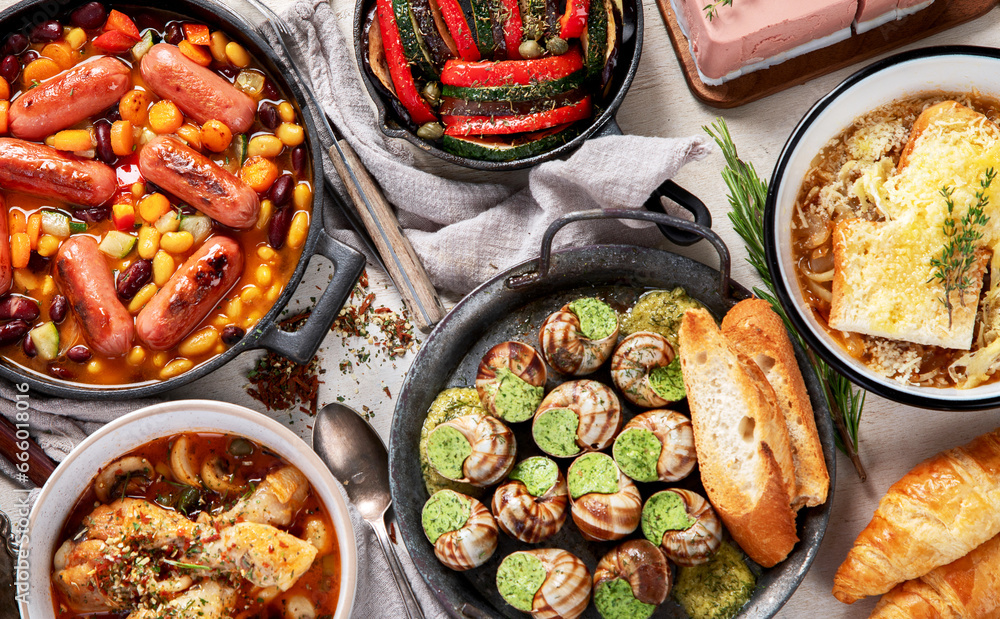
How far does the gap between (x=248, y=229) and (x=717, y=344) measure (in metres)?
1.64

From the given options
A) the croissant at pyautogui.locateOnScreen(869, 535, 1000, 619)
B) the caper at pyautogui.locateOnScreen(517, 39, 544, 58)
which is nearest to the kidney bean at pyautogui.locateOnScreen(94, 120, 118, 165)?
the caper at pyautogui.locateOnScreen(517, 39, 544, 58)

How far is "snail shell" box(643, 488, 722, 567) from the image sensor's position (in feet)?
7.64

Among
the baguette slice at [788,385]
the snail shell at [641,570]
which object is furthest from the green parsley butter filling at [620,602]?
the baguette slice at [788,385]

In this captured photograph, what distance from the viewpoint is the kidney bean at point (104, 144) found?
8.48 feet

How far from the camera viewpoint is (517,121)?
2521mm

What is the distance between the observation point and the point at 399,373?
9.18 feet

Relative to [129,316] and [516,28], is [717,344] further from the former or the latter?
[129,316]

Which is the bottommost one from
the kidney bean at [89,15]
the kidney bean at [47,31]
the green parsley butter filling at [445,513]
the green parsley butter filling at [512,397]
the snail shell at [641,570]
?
the snail shell at [641,570]

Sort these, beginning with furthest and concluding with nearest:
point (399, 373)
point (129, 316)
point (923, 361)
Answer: point (399, 373) → point (129, 316) → point (923, 361)

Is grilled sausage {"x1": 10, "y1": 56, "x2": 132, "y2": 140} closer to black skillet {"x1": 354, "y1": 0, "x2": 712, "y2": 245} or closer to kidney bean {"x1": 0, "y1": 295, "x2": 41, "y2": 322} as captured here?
kidney bean {"x1": 0, "y1": 295, "x2": 41, "y2": 322}

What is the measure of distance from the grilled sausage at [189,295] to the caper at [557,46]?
1282 millimetres

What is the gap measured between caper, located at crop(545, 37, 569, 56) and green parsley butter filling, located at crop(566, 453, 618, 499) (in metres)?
1.37

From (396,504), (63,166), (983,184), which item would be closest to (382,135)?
(63,166)

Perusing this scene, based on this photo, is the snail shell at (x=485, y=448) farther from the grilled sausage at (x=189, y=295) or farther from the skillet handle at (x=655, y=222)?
the grilled sausage at (x=189, y=295)
